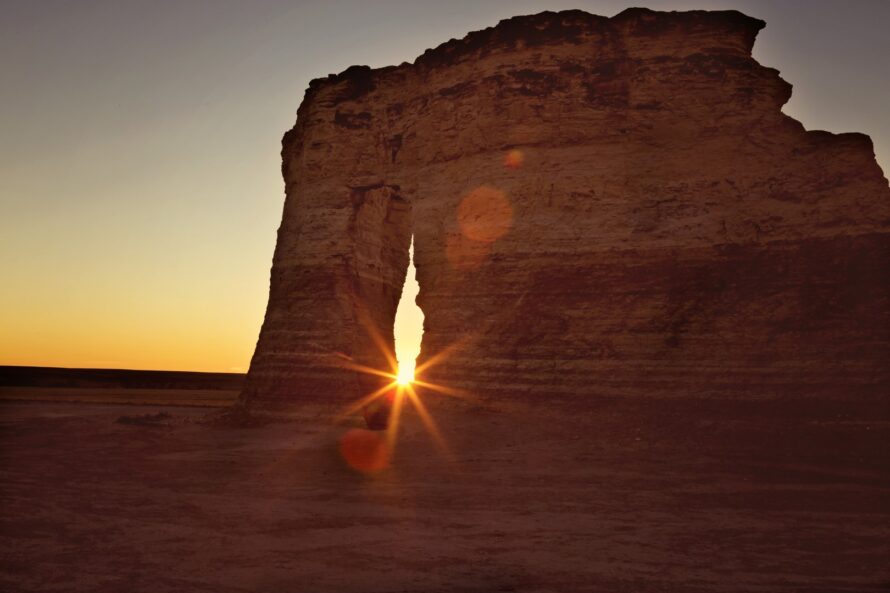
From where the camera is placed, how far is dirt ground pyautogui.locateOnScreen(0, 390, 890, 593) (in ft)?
19.6

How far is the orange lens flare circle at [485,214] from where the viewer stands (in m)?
15.2

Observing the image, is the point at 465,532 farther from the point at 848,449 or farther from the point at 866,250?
the point at 866,250

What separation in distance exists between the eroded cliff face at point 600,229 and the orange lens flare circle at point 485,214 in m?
0.05

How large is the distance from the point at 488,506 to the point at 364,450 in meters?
4.80

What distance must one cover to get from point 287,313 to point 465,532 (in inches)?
442

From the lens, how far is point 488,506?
8562 mm

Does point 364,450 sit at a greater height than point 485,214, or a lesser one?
lesser

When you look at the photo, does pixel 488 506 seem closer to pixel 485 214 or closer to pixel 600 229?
pixel 600 229

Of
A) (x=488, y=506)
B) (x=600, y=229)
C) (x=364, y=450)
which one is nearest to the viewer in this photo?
(x=488, y=506)

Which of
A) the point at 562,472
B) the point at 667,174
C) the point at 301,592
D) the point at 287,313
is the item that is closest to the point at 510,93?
the point at 667,174

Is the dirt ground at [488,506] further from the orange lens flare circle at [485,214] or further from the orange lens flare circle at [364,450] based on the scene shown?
the orange lens flare circle at [485,214]

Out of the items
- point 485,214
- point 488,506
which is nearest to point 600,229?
point 485,214

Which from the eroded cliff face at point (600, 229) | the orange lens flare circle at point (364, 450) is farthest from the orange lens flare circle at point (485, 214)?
the orange lens flare circle at point (364, 450)

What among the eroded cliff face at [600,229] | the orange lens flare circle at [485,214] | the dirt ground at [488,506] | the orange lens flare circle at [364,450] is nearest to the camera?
the dirt ground at [488,506]
